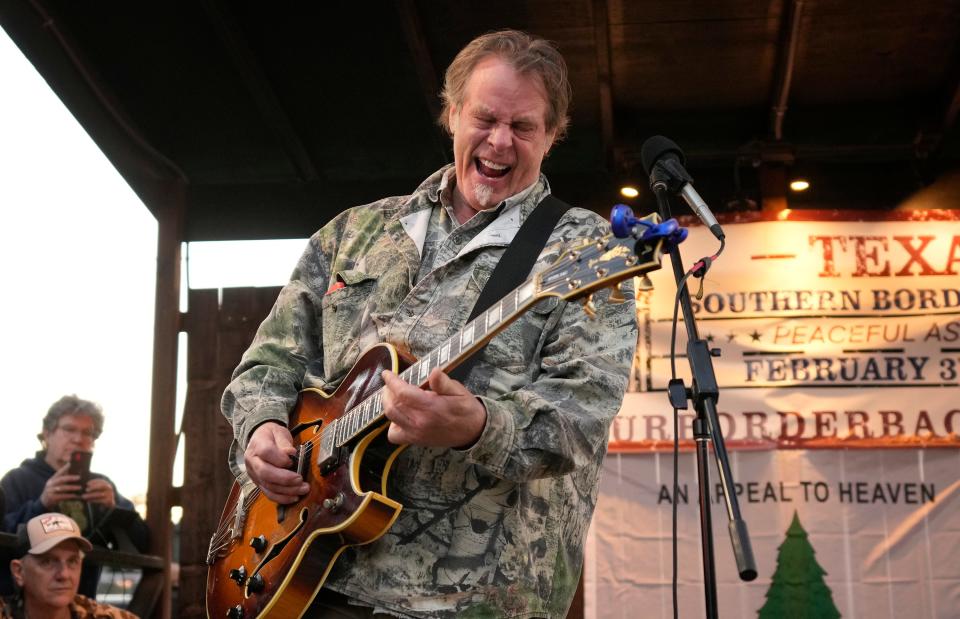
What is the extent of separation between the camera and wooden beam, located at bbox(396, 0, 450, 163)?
463cm

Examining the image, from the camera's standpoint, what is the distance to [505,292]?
6.98 feet

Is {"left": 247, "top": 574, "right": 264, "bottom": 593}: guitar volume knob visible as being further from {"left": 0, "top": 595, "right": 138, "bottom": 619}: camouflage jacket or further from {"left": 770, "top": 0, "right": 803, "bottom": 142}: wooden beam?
{"left": 770, "top": 0, "right": 803, "bottom": 142}: wooden beam

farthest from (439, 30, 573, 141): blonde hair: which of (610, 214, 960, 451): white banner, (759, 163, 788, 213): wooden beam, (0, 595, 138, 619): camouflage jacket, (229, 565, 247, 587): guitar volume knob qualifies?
(759, 163, 788, 213): wooden beam

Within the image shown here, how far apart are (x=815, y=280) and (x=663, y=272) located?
2.52 feet

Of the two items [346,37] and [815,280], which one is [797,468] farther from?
[346,37]

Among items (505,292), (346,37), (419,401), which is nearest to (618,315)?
(505,292)

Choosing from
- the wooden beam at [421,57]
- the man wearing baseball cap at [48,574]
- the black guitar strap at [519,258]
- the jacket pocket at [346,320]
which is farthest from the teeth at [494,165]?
the man wearing baseball cap at [48,574]

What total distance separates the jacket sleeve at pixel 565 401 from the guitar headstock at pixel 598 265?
20cm

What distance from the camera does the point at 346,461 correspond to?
6.77 ft

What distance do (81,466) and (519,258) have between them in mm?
3454

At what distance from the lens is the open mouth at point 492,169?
2.40 meters

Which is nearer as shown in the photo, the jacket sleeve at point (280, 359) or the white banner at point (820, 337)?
the jacket sleeve at point (280, 359)

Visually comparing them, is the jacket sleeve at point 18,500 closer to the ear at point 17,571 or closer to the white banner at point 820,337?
the ear at point 17,571

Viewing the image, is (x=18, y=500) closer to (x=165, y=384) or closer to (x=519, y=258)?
(x=165, y=384)
